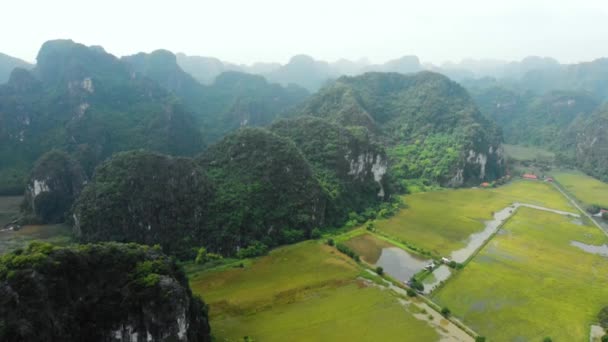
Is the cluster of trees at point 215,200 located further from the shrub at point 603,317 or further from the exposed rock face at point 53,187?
the shrub at point 603,317

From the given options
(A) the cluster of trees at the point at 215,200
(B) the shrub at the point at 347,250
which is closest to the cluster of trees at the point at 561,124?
(B) the shrub at the point at 347,250

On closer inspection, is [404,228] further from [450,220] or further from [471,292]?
[471,292]

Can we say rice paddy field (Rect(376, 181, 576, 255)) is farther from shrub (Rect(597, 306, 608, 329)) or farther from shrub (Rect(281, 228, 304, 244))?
shrub (Rect(597, 306, 608, 329))

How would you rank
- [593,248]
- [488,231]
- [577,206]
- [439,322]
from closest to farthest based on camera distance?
[439,322], [593,248], [488,231], [577,206]

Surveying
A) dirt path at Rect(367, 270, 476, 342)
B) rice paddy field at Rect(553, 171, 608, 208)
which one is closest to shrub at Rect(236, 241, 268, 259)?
dirt path at Rect(367, 270, 476, 342)

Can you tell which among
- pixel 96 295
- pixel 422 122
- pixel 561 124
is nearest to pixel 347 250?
pixel 96 295

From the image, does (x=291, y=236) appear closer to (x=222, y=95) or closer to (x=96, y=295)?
(x=96, y=295)
